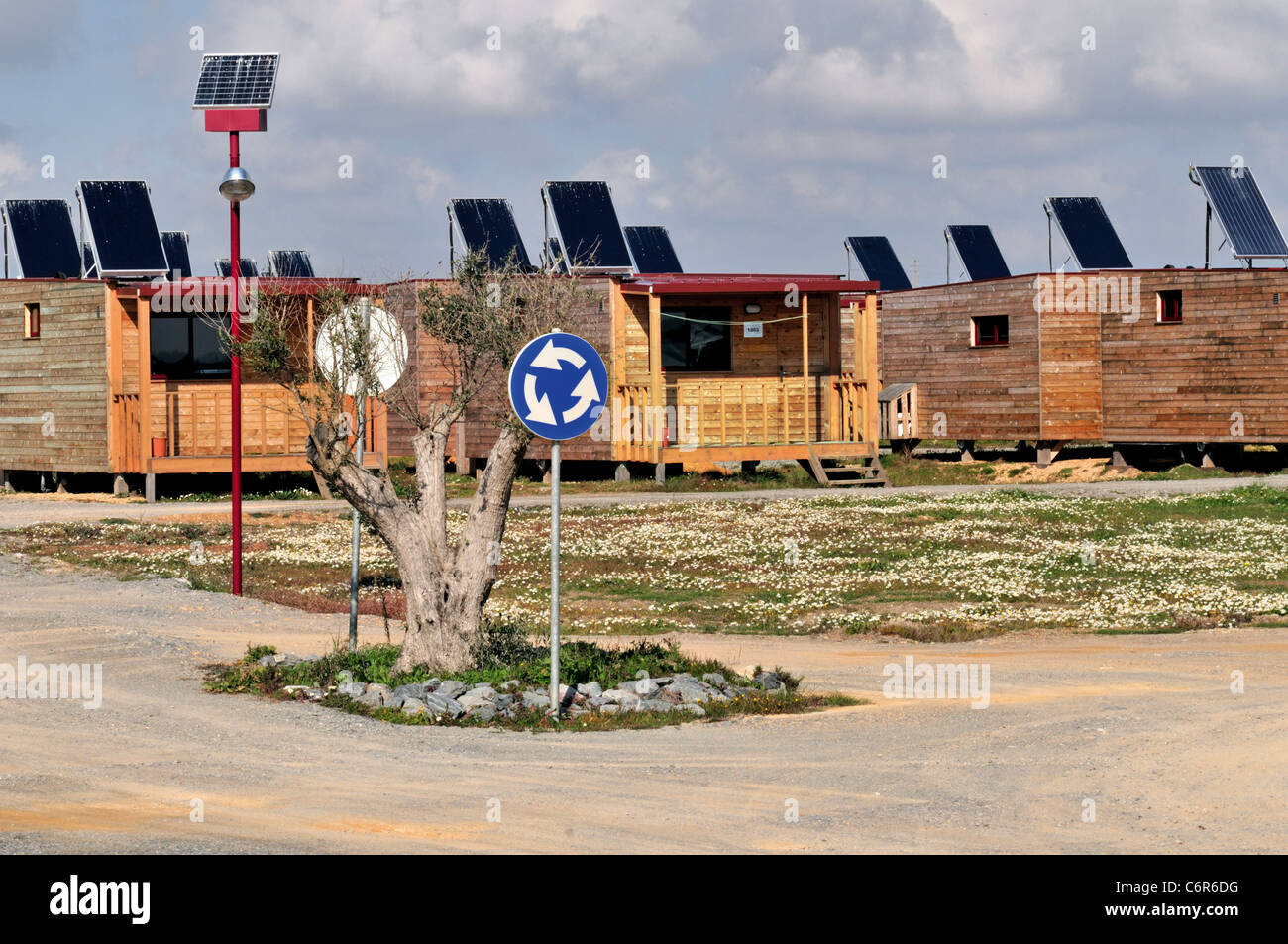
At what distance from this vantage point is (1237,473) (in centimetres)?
3359

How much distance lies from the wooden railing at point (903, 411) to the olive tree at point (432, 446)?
29.3m

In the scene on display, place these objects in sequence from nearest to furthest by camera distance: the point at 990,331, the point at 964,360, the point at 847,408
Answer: the point at 847,408
the point at 990,331
the point at 964,360

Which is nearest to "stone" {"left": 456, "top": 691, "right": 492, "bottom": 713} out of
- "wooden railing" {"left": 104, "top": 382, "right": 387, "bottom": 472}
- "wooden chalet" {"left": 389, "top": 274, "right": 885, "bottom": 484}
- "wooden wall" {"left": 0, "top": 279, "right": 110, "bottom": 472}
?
"wooden railing" {"left": 104, "top": 382, "right": 387, "bottom": 472}

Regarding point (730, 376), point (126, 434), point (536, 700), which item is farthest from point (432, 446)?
point (730, 376)

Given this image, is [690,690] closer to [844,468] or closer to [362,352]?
[362,352]

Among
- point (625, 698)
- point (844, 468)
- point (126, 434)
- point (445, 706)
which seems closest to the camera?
point (445, 706)

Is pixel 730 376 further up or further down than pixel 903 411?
further up

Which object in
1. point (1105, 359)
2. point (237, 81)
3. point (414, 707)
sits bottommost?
point (414, 707)

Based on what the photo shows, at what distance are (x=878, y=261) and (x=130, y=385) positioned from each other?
24.7m

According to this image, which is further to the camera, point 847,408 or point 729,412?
point 847,408

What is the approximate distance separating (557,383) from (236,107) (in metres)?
8.23

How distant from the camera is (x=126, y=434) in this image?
102ft

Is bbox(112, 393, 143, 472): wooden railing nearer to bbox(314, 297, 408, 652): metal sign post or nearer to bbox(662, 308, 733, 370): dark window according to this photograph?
bbox(662, 308, 733, 370): dark window
